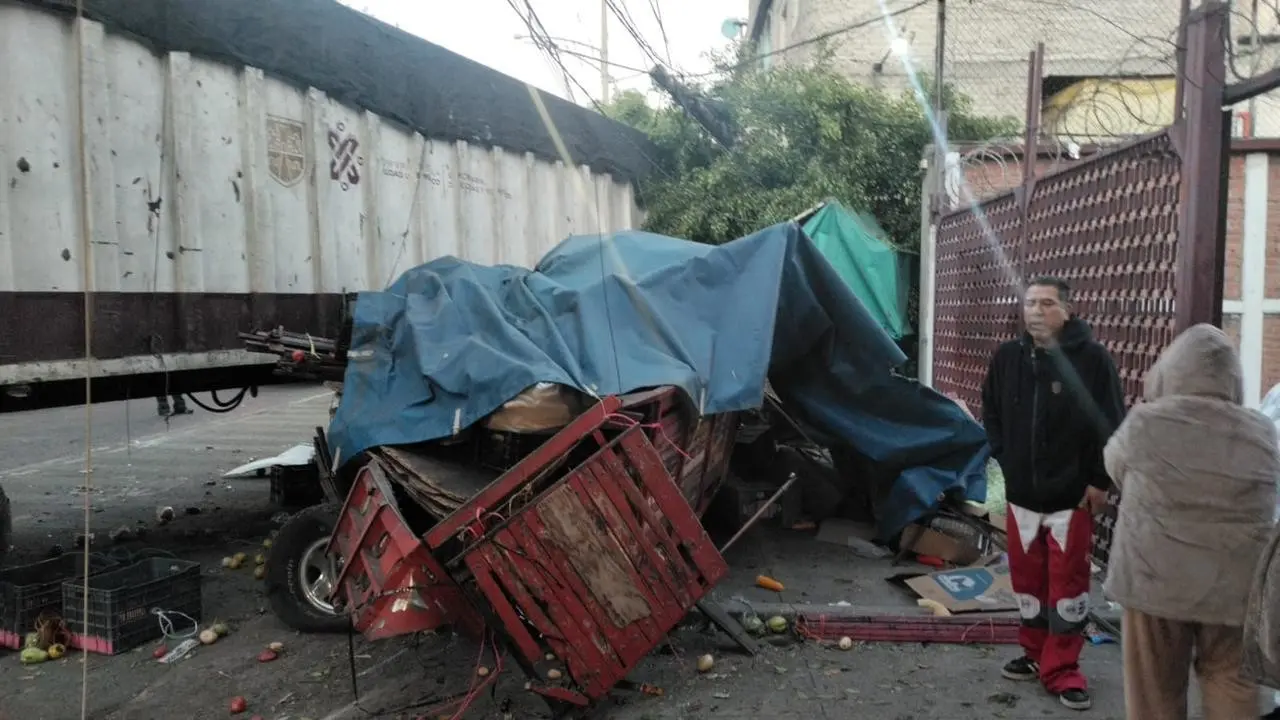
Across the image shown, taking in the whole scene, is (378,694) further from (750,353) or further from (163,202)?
(163,202)

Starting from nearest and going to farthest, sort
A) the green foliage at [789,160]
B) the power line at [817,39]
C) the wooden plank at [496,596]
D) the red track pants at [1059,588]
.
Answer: the wooden plank at [496,596], the red track pants at [1059,588], the green foliage at [789,160], the power line at [817,39]

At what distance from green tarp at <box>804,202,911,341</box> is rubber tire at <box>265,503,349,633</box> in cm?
613

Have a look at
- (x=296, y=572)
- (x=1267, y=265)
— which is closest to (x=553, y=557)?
(x=296, y=572)

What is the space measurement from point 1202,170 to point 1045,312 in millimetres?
1393

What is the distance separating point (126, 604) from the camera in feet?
14.5

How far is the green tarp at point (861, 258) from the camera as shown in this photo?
931cm

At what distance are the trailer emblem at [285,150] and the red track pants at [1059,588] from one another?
15.1 feet

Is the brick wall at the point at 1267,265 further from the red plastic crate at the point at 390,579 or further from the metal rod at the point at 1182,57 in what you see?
the red plastic crate at the point at 390,579

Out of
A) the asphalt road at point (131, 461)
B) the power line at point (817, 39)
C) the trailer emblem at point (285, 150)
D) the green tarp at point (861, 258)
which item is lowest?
the asphalt road at point (131, 461)

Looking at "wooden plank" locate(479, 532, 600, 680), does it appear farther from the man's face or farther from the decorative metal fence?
the decorative metal fence

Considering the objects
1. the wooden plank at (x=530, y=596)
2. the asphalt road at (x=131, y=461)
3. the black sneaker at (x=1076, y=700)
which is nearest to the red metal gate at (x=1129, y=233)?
the black sneaker at (x=1076, y=700)

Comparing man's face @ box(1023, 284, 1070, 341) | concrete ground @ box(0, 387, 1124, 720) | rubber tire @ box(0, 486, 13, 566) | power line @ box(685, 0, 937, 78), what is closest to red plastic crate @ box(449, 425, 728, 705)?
concrete ground @ box(0, 387, 1124, 720)

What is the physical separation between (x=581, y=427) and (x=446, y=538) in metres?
0.68

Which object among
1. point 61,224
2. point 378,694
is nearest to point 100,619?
point 378,694
